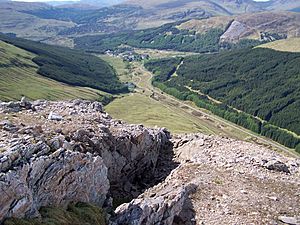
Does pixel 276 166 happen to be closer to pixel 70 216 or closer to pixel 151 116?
pixel 70 216

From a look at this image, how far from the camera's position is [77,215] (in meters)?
27.1

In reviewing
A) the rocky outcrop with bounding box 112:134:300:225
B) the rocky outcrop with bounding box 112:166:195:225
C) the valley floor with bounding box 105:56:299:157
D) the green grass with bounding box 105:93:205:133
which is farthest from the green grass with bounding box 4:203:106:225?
the valley floor with bounding box 105:56:299:157

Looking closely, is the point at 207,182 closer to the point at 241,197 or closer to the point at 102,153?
the point at 241,197

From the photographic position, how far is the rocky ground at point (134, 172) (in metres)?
26.2

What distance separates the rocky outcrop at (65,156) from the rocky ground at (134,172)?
0.23 ft

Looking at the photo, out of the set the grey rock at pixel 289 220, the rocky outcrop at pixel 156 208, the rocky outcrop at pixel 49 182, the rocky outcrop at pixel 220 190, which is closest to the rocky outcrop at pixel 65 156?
the rocky outcrop at pixel 49 182

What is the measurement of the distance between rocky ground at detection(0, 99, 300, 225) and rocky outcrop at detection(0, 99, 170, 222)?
0.07m

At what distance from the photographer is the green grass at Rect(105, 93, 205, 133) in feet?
489

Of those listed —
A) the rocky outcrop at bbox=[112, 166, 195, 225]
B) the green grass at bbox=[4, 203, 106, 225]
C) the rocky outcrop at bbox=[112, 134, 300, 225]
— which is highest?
the green grass at bbox=[4, 203, 106, 225]

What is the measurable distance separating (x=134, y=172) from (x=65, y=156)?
16.0 metres

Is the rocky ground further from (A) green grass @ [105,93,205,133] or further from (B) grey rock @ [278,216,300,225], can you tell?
(A) green grass @ [105,93,205,133]

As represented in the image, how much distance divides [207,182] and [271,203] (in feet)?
21.7

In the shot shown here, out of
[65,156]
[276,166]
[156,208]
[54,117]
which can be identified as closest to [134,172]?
[54,117]

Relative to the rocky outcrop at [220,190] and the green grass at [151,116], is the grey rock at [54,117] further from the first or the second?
the green grass at [151,116]
